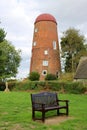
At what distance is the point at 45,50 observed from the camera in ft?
204

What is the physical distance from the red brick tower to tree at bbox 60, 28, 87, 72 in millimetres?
2425

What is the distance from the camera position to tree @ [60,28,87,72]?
63156 mm

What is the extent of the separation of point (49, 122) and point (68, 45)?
53.1 meters

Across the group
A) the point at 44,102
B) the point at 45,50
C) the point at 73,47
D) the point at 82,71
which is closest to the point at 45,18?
the point at 45,50

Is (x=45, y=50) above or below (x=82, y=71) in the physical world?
above

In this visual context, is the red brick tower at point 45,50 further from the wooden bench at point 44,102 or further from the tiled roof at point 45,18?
the wooden bench at point 44,102

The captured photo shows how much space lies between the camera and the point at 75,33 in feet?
208

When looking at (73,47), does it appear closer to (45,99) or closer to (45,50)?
(45,50)

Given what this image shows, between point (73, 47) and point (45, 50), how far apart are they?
693 cm

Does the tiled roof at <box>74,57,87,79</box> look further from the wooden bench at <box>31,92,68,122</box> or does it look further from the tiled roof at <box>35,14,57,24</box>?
the wooden bench at <box>31,92,68,122</box>

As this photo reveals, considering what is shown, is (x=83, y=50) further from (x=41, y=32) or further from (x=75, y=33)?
(x=41, y=32)

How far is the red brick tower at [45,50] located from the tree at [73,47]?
2425 mm

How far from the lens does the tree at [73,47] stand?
2486 inches

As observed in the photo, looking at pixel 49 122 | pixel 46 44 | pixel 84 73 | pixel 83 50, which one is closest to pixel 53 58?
pixel 46 44
